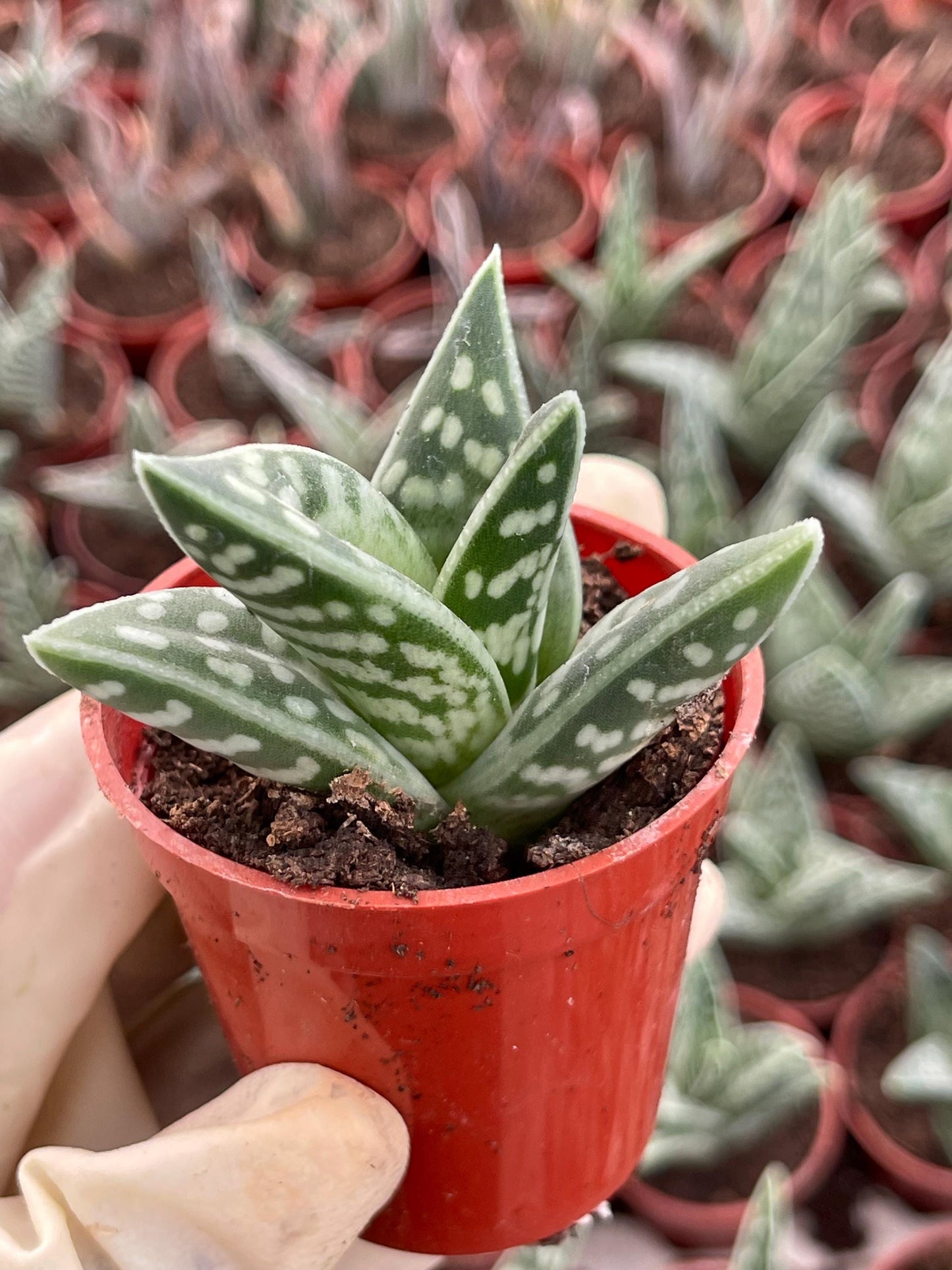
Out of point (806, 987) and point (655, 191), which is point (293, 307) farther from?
point (806, 987)

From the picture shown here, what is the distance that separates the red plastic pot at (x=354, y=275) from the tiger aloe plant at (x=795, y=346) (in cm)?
42

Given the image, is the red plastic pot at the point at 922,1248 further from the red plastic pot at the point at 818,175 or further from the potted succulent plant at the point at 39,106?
the potted succulent plant at the point at 39,106

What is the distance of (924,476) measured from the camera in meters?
1.27

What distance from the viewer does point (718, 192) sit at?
184cm

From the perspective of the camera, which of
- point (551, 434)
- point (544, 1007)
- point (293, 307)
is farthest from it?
point (293, 307)

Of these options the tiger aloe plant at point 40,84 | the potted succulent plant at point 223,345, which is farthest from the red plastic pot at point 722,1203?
the tiger aloe plant at point 40,84

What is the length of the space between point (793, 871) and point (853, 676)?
19 centimetres

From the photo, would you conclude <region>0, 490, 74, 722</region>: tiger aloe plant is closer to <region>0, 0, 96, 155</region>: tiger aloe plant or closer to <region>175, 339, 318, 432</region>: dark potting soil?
<region>175, 339, 318, 432</region>: dark potting soil

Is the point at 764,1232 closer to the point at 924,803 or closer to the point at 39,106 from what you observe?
the point at 924,803

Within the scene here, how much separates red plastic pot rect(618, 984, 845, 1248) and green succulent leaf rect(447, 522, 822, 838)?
26.6 inches

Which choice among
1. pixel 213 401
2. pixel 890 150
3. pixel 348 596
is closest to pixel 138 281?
pixel 213 401

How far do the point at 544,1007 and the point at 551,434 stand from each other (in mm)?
252

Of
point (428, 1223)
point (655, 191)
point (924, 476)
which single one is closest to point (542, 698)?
point (428, 1223)

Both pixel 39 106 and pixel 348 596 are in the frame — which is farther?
pixel 39 106
